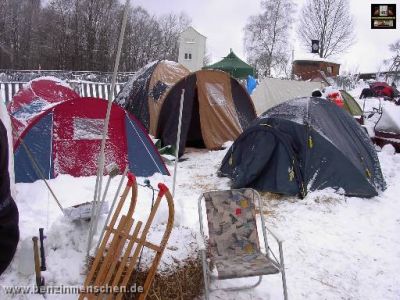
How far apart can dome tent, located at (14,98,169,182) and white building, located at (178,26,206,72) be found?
33.3m

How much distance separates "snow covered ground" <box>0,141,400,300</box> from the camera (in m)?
3.56

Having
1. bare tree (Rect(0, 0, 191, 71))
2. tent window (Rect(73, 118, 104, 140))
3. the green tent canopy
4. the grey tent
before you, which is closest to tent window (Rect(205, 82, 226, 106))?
the grey tent

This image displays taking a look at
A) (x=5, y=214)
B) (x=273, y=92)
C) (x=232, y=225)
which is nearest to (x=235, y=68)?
(x=273, y=92)

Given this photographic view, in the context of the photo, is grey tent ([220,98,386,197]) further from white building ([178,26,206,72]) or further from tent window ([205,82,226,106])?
white building ([178,26,206,72])

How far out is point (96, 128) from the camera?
643 cm

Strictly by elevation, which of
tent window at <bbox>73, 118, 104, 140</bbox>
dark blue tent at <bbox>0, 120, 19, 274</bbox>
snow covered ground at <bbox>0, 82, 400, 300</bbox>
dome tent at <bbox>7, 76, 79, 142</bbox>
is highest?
dome tent at <bbox>7, 76, 79, 142</bbox>

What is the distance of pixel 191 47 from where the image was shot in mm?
39500

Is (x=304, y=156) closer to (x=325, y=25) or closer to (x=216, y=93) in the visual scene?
(x=216, y=93)

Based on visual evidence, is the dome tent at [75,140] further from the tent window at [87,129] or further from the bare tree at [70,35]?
the bare tree at [70,35]

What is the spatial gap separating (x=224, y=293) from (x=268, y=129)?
3.42 m

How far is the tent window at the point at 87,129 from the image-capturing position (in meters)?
6.32

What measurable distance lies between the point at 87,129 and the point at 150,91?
4.14 metres

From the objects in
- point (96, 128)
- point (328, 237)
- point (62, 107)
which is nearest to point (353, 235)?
point (328, 237)

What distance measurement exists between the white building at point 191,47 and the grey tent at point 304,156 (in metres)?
33.3
